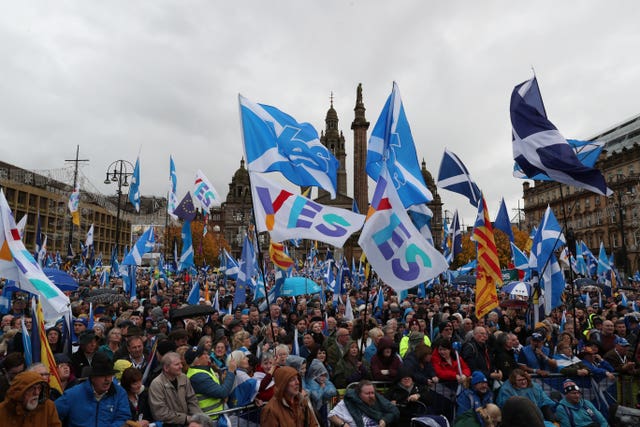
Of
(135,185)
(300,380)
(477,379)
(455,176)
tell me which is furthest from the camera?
(135,185)

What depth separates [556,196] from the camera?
71312mm

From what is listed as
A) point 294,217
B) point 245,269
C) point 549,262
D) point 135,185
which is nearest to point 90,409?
point 294,217

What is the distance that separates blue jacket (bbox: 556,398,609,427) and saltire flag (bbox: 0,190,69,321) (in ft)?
21.7

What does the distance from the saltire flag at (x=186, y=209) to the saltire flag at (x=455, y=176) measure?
1056cm

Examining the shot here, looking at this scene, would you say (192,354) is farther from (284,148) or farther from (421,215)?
(421,215)

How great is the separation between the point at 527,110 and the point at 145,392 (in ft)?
25.4

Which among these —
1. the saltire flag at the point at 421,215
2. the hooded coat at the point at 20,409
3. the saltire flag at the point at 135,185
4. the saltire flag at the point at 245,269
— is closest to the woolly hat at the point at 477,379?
the hooded coat at the point at 20,409

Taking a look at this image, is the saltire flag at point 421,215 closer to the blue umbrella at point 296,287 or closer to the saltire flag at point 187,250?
the blue umbrella at point 296,287

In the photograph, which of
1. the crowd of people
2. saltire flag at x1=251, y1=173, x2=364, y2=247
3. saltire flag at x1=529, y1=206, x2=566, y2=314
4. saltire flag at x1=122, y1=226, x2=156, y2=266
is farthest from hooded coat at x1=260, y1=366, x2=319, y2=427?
saltire flag at x1=122, y1=226, x2=156, y2=266

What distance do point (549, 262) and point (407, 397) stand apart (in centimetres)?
693

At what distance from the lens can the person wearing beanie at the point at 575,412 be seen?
5688mm

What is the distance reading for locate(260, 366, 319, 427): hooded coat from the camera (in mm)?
4266

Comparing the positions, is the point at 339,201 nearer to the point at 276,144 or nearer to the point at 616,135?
the point at 616,135

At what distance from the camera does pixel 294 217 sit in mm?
6941
